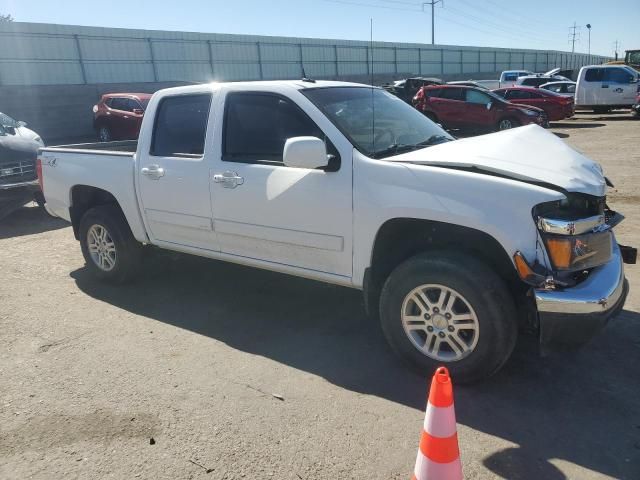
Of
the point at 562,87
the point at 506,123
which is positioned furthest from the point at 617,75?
the point at 506,123

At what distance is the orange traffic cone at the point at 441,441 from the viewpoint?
2174 millimetres

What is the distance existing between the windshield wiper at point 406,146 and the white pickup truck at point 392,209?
0.02 meters

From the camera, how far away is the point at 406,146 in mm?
3805

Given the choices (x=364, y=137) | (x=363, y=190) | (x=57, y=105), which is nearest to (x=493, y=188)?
(x=363, y=190)

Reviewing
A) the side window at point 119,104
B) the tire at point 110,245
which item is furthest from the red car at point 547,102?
the tire at point 110,245

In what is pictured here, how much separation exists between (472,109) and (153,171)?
1407cm

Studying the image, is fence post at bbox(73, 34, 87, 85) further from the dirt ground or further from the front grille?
the dirt ground

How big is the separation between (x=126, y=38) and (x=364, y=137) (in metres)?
23.6

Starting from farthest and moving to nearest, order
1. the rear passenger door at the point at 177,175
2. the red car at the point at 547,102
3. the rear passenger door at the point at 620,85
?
the rear passenger door at the point at 620,85, the red car at the point at 547,102, the rear passenger door at the point at 177,175

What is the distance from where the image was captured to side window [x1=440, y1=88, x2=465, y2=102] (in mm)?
16984

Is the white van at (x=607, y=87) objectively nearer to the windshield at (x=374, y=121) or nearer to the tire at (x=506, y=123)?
the tire at (x=506, y=123)

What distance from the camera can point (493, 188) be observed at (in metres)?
2.95

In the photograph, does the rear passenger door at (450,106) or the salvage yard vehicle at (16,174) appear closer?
the salvage yard vehicle at (16,174)

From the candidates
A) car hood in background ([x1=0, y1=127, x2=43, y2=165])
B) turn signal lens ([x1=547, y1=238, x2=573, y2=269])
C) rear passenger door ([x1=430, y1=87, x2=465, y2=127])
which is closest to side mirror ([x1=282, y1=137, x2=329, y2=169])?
turn signal lens ([x1=547, y1=238, x2=573, y2=269])
